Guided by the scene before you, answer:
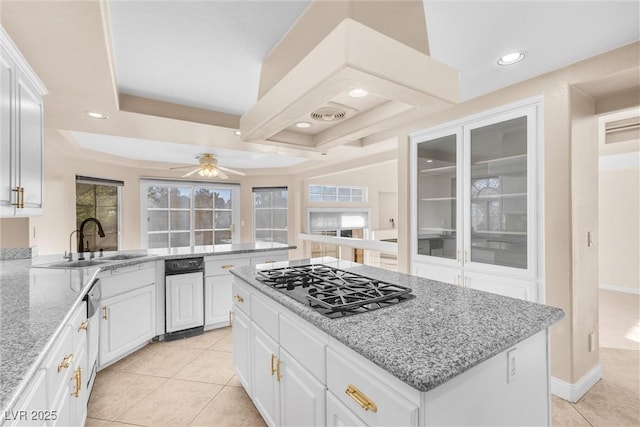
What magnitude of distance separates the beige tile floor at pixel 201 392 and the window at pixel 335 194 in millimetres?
4375

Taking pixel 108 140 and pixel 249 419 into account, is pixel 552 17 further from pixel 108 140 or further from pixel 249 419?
pixel 108 140

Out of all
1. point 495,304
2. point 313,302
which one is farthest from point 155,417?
point 495,304

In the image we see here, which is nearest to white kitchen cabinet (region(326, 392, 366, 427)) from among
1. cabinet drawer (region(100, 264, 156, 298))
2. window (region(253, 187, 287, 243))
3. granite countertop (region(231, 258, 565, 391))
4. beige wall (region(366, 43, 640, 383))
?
granite countertop (region(231, 258, 565, 391))

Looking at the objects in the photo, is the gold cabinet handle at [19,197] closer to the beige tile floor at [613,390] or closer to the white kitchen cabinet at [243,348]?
the white kitchen cabinet at [243,348]

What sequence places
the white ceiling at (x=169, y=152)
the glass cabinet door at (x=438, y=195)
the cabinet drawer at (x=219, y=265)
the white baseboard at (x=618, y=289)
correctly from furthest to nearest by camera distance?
the white baseboard at (x=618, y=289) < the white ceiling at (x=169, y=152) < the cabinet drawer at (x=219, y=265) < the glass cabinet door at (x=438, y=195)

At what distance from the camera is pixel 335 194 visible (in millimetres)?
7438

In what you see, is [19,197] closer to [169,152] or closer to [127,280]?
[127,280]

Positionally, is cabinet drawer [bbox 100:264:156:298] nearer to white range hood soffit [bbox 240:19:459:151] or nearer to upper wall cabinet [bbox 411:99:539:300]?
white range hood soffit [bbox 240:19:459:151]

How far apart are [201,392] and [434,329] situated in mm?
1910

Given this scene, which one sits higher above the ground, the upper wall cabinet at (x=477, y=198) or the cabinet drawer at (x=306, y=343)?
the upper wall cabinet at (x=477, y=198)

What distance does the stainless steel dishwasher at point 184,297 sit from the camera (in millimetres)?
2961

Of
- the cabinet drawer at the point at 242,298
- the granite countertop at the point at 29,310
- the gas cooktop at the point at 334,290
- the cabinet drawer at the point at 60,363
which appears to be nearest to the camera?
the granite countertop at the point at 29,310

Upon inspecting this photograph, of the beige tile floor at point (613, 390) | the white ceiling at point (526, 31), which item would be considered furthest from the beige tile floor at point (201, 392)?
the white ceiling at point (526, 31)

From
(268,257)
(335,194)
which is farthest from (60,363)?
(335,194)
